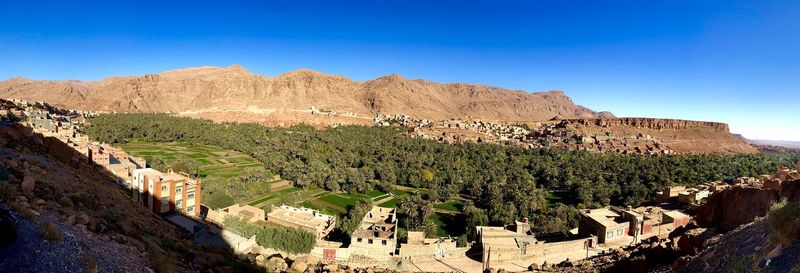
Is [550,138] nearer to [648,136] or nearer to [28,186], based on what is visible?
[648,136]

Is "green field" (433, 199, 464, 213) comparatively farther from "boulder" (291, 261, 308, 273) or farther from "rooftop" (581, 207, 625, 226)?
"boulder" (291, 261, 308, 273)

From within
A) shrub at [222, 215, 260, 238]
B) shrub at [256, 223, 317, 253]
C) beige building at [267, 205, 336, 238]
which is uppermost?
shrub at [222, 215, 260, 238]

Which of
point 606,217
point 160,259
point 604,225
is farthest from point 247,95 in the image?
point 160,259

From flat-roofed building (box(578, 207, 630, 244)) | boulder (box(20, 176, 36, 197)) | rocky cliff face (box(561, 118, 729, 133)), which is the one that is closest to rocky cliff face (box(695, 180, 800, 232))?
flat-roofed building (box(578, 207, 630, 244))

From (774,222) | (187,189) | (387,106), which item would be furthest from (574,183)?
(387,106)

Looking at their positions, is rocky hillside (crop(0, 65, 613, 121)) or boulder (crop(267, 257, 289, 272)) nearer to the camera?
boulder (crop(267, 257, 289, 272))

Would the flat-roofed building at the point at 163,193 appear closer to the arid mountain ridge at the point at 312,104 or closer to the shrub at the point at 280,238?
the shrub at the point at 280,238

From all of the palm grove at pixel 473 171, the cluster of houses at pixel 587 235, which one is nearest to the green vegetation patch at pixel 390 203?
the palm grove at pixel 473 171
